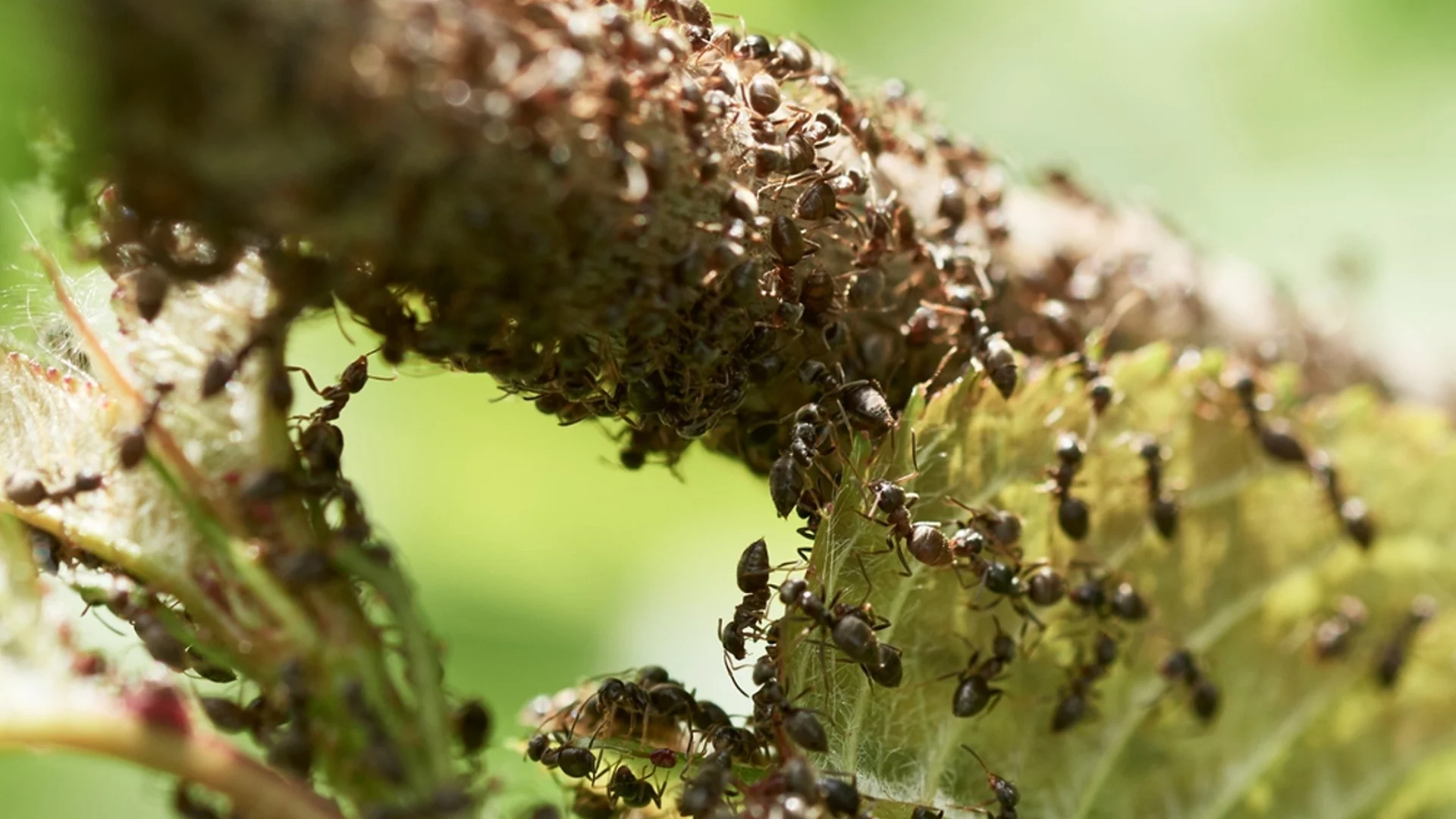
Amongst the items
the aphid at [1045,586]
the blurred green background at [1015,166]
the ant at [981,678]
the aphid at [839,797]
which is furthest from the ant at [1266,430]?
the blurred green background at [1015,166]

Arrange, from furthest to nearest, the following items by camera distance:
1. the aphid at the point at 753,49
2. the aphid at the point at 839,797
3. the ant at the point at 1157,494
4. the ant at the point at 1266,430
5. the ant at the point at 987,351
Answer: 1. the ant at the point at 1266,430
2. the ant at the point at 1157,494
3. the ant at the point at 987,351
4. the aphid at the point at 753,49
5. the aphid at the point at 839,797

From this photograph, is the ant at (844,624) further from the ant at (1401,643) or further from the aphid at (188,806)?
the ant at (1401,643)

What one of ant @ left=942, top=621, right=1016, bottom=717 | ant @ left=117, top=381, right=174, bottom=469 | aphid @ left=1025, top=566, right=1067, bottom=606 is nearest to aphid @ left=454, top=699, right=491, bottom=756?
ant @ left=117, top=381, right=174, bottom=469

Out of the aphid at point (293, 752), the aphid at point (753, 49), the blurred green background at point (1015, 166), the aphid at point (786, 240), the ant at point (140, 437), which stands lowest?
the aphid at point (293, 752)

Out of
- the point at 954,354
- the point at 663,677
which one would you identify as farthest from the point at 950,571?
the point at 663,677

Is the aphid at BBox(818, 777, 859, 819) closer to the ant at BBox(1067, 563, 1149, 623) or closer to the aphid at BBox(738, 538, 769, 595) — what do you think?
the aphid at BBox(738, 538, 769, 595)

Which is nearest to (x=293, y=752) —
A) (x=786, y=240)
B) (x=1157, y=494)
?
(x=786, y=240)

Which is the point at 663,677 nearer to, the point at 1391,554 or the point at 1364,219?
the point at 1391,554
